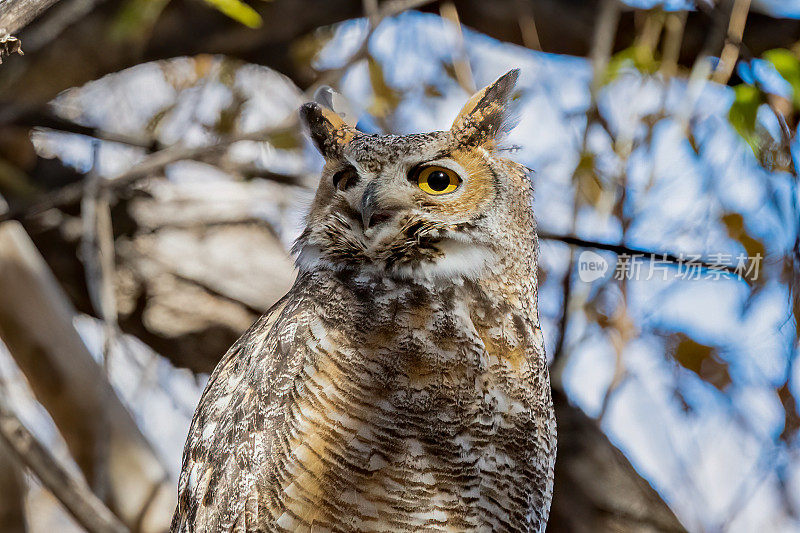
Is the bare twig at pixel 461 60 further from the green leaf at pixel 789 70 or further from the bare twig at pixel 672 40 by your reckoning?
the green leaf at pixel 789 70

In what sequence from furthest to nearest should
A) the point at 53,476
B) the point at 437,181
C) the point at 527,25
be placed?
1. the point at 527,25
2. the point at 53,476
3. the point at 437,181

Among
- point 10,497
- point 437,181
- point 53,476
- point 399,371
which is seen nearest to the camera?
point 399,371

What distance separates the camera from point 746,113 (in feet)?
5.73

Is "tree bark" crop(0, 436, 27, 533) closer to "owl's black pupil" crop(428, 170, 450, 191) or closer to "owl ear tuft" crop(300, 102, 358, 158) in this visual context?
"owl ear tuft" crop(300, 102, 358, 158)

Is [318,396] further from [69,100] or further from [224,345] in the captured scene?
[69,100]

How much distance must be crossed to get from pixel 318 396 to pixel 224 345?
2107 mm

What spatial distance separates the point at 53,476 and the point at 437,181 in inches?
38.5

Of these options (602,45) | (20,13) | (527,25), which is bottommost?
(527,25)

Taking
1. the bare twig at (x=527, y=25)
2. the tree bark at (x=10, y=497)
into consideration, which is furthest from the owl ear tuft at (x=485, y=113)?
the tree bark at (x=10, y=497)

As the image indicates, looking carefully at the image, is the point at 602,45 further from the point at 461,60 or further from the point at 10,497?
the point at 10,497

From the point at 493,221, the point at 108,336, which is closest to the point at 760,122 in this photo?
the point at 493,221

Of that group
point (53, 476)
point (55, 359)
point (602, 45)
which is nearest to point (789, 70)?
point (602, 45)

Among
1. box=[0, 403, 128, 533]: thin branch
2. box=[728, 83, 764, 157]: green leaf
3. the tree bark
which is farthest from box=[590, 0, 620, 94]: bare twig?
the tree bark

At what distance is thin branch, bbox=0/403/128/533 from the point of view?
60.8 inches
